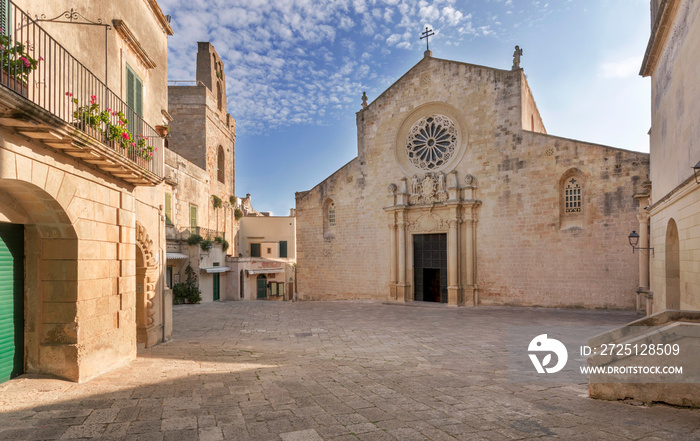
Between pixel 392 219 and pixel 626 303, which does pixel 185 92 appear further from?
pixel 626 303

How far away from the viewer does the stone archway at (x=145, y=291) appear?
919 centimetres

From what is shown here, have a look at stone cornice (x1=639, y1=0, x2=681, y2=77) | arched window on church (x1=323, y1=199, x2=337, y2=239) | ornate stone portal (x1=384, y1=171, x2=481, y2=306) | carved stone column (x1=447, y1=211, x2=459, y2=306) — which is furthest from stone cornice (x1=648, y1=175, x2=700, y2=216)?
arched window on church (x1=323, y1=199, x2=337, y2=239)

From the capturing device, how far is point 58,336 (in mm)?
6070

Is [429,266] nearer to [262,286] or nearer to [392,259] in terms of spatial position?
[392,259]

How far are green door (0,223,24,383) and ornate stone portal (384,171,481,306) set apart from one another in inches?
583

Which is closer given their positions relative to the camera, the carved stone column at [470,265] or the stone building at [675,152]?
the stone building at [675,152]

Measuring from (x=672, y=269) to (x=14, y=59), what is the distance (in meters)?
13.2

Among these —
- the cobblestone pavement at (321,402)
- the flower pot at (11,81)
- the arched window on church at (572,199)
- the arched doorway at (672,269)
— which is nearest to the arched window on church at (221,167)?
the cobblestone pavement at (321,402)

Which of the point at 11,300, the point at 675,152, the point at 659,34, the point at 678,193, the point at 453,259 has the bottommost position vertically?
the point at 453,259

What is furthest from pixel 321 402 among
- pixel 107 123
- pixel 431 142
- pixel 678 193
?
pixel 431 142

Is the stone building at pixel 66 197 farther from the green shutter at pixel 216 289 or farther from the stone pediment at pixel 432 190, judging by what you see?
the green shutter at pixel 216 289

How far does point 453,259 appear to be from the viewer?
58.5ft

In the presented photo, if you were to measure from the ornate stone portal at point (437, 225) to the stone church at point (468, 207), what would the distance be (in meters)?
0.05

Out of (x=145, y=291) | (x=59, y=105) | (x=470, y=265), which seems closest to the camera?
(x=59, y=105)
